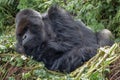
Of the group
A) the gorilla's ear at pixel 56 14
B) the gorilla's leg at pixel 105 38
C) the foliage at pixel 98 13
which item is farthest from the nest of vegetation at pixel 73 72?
the foliage at pixel 98 13

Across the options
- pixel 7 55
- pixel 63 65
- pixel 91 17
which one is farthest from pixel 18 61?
pixel 91 17

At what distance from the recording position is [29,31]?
3.50 metres

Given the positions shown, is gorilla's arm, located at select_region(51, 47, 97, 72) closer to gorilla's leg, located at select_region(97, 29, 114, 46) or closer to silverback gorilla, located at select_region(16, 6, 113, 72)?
silverback gorilla, located at select_region(16, 6, 113, 72)

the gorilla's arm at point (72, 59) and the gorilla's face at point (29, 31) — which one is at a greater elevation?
the gorilla's face at point (29, 31)

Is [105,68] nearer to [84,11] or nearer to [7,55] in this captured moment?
[7,55]

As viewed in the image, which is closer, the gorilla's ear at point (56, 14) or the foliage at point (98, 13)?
the gorilla's ear at point (56, 14)

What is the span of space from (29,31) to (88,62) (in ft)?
2.31

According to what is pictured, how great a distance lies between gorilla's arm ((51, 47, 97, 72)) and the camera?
11.4ft

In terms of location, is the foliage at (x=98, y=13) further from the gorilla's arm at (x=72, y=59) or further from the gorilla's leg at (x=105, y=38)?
the gorilla's arm at (x=72, y=59)

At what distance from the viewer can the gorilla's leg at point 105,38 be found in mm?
3941

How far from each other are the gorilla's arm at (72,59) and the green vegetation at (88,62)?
237 mm

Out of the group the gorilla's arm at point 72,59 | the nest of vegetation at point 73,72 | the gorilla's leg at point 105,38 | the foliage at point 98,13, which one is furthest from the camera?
the foliage at point 98,13

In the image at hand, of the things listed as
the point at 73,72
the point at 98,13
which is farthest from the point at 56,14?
the point at 73,72

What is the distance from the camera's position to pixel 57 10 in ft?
12.6
